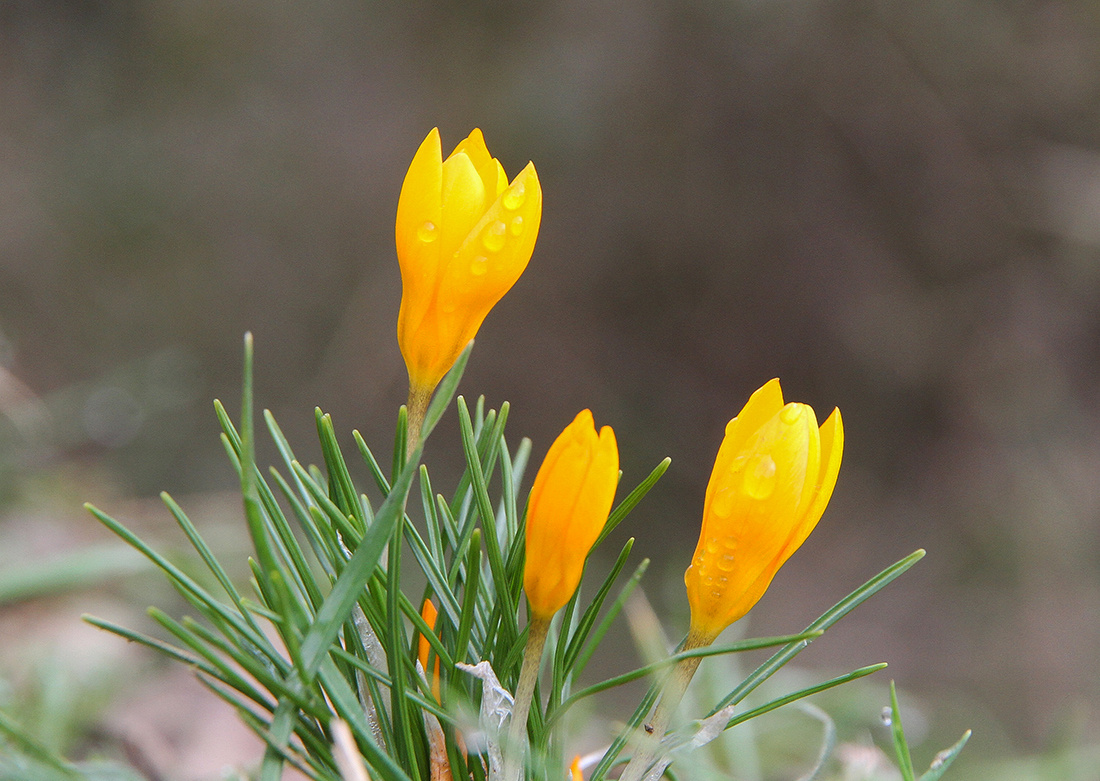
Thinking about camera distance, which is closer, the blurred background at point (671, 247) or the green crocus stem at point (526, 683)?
the green crocus stem at point (526, 683)

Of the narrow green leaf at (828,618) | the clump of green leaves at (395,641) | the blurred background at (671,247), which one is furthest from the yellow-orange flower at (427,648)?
the blurred background at (671,247)

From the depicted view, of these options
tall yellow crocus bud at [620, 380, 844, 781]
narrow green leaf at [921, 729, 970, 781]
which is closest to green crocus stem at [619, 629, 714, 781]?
tall yellow crocus bud at [620, 380, 844, 781]

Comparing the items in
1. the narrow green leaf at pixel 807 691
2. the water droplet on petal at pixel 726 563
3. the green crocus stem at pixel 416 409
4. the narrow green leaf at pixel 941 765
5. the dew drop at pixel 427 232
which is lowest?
the narrow green leaf at pixel 941 765

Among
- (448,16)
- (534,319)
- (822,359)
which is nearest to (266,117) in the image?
(448,16)

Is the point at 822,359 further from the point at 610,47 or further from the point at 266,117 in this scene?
the point at 266,117

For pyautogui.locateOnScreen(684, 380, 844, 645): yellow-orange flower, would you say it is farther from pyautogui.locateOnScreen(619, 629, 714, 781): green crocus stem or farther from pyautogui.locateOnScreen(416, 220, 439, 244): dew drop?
pyautogui.locateOnScreen(416, 220, 439, 244): dew drop

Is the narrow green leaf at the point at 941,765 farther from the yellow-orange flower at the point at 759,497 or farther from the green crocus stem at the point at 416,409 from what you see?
the green crocus stem at the point at 416,409

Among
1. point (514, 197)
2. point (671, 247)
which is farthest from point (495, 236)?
point (671, 247)
